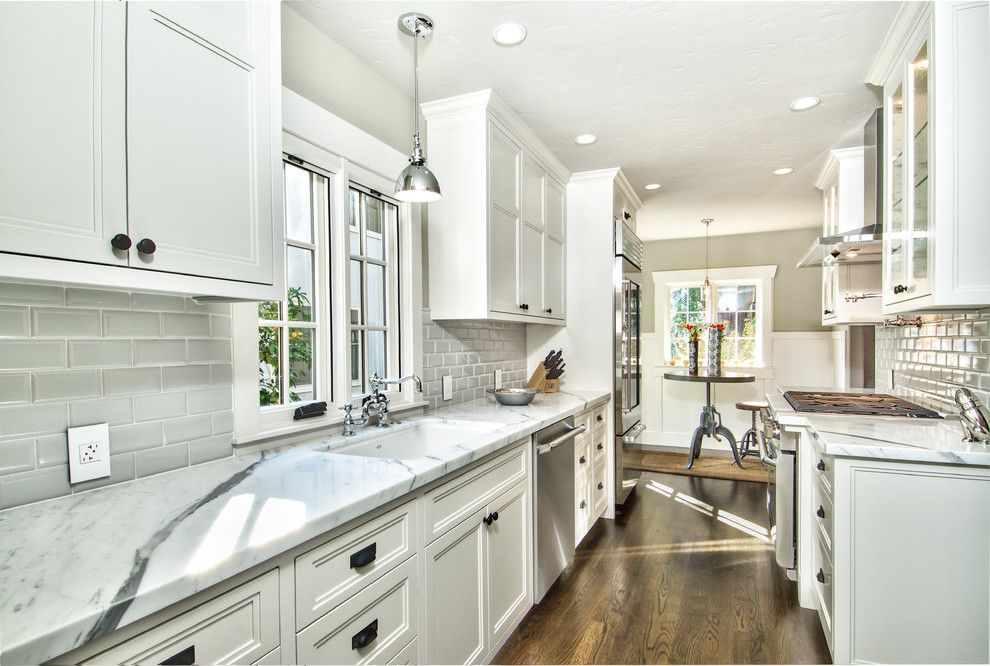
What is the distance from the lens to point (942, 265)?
5.84 feet

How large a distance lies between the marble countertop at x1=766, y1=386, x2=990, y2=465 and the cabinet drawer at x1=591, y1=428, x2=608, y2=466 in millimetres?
1231

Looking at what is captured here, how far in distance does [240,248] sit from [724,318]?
5741 mm

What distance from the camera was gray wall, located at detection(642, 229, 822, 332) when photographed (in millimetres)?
5688

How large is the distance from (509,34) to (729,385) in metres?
4.93

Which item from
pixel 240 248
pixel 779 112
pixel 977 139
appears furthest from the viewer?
pixel 779 112

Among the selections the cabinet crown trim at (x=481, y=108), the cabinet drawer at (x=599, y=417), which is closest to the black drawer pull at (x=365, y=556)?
the cabinet crown trim at (x=481, y=108)

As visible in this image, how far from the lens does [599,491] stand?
11.5ft

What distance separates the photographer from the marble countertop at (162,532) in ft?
2.43

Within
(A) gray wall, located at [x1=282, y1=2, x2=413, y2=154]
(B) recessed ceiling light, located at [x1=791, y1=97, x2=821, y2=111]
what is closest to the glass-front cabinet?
(B) recessed ceiling light, located at [x1=791, y1=97, x2=821, y2=111]

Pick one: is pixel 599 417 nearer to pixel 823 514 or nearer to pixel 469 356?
pixel 469 356

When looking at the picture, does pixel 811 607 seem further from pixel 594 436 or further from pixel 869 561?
pixel 594 436

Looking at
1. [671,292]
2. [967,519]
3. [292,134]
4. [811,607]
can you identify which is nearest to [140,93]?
[292,134]

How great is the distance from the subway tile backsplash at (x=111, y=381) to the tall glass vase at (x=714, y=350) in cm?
458

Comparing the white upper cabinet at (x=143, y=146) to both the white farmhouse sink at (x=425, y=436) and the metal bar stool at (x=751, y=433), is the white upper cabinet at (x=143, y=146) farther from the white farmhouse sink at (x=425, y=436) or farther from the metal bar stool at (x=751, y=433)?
the metal bar stool at (x=751, y=433)
